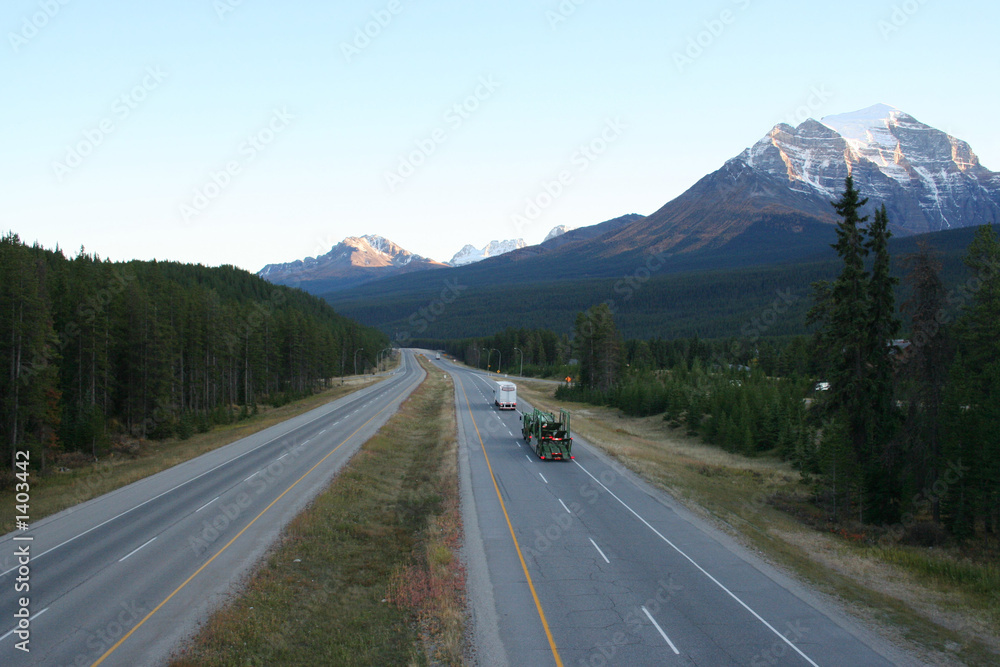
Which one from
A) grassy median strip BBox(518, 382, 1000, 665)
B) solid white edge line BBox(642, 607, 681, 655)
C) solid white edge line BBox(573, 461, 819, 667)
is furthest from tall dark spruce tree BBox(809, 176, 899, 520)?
solid white edge line BBox(642, 607, 681, 655)

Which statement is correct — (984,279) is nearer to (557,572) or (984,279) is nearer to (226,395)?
(557,572)

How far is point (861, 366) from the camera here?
28141mm

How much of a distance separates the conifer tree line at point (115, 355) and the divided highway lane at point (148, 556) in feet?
40.1

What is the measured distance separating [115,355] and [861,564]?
195 feet

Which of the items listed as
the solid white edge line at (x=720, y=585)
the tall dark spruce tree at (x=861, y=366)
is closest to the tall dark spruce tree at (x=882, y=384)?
the tall dark spruce tree at (x=861, y=366)

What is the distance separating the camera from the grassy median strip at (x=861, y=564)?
13352 mm

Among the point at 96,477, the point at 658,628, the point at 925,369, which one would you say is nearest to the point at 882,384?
the point at 925,369

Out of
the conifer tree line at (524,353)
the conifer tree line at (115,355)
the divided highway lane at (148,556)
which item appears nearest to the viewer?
the divided highway lane at (148,556)

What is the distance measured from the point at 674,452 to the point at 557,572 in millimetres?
34798

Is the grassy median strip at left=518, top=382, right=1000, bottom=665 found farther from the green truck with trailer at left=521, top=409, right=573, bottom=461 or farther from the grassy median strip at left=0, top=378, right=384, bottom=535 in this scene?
the grassy median strip at left=0, top=378, right=384, bottom=535

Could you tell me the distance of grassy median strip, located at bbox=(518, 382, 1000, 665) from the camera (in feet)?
43.8

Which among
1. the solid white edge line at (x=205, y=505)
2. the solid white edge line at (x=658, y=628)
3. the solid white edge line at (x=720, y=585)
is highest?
the solid white edge line at (x=205, y=505)

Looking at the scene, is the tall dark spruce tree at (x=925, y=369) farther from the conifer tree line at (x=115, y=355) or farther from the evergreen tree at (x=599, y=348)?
the evergreen tree at (x=599, y=348)

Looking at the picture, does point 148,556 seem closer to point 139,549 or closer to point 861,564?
point 139,549
